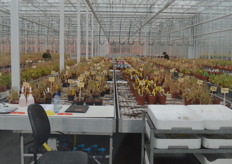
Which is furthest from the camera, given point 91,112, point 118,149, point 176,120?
point 118,149

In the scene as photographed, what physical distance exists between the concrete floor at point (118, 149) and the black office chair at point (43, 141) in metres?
0.76

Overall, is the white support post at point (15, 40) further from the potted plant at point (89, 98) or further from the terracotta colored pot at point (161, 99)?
the terracotta colored pot at point (161, 99)

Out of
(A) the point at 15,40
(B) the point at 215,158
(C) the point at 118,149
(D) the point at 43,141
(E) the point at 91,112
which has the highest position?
(A) the point at 15,40

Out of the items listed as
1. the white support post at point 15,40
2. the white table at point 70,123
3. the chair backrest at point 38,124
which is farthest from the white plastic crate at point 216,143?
the white support post at point 15,40

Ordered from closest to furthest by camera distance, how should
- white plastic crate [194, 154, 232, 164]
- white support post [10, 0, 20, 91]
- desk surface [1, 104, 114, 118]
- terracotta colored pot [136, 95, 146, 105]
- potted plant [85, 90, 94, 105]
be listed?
white plastic crate [194, 154, 232, 164], desk surface [1, 104, 114, 118], potted plant [85, 90, 94, 105], terracotta colored pot [136, 95, 146, 105], white support post [10, 0, 20, 91]

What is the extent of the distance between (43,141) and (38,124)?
0.17 metres

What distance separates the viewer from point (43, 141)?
2.25m

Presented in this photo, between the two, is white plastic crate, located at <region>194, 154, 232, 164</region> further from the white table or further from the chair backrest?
the chair backrest

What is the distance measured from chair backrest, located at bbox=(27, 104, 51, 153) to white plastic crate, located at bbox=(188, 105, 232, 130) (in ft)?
4.38

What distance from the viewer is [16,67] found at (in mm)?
4164

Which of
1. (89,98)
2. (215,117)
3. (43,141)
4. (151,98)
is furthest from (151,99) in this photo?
(43,141)

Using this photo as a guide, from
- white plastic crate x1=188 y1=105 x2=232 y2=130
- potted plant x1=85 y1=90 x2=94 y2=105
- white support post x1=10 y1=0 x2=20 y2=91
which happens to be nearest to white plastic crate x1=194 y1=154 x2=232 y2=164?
white plastic crate x1=188 y1=105 x2=232 y2=130

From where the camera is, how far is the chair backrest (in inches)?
82.6

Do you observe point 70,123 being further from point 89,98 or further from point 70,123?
point 89,98
